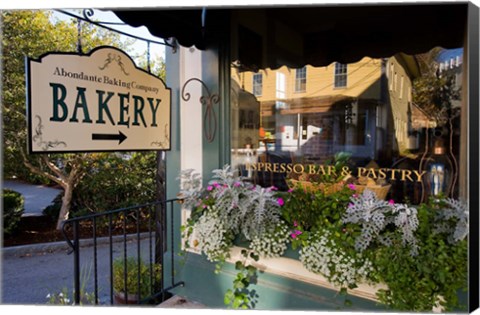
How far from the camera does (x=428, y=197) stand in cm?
210

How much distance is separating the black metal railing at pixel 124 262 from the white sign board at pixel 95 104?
0.49m

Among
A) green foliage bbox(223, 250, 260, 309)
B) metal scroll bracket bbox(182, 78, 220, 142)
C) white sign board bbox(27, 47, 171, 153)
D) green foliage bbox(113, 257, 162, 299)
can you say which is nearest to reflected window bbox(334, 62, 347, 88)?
metal scroll bracket bbox(182, 78, 220, 142)

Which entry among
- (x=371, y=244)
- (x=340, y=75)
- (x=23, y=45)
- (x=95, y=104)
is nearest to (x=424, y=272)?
(x=371, y=244)

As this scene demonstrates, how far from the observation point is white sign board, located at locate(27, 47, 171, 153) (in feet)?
5.38

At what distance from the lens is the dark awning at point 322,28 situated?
2.10 meters

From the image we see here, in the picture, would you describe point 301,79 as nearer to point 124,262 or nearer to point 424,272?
point 424,272

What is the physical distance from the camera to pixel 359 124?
242cm

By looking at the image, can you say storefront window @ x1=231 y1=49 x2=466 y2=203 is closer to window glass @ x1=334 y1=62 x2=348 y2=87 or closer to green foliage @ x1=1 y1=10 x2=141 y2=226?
window glass @ x1=334 y1=62 x2=348 y2=87

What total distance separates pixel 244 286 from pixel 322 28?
204cm

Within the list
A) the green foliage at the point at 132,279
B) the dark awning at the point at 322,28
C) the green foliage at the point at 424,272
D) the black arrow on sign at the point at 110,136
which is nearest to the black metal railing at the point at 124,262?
the green foliage at the point at 132,279

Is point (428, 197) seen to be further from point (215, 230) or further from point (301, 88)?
point (215, 230)

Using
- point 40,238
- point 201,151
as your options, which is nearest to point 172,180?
point 201,151

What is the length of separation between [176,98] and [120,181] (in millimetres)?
4098

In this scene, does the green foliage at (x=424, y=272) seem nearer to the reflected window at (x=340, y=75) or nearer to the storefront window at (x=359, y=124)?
the storefront window at (x=359, y=124)
